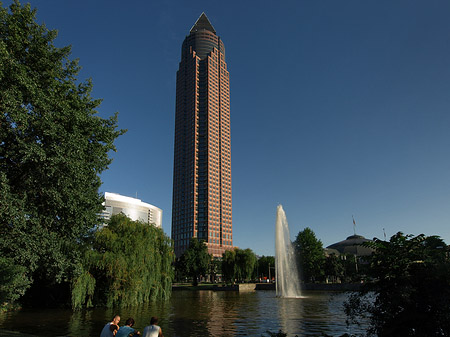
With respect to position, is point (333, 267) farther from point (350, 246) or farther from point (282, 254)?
point (350, 246)

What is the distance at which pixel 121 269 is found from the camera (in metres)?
29.2

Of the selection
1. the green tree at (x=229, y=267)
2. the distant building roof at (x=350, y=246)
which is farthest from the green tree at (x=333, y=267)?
the distant building roof at (x=350, y=246)

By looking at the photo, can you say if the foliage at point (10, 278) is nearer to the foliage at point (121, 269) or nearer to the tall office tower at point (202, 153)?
the foliage at point (121, 269)

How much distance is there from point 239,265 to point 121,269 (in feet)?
176

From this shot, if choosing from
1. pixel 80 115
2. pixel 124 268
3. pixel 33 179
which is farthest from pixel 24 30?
pixel 124 268

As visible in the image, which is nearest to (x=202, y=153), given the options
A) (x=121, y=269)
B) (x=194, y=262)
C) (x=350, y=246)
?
(x=350, y=246)

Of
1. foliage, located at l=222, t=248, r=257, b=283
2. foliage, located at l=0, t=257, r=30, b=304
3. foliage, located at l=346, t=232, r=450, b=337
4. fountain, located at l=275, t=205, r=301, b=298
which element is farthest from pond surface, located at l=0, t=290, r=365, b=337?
foliage, located at l=222, t=248, r=257, b=283

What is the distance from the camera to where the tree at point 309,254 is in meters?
74.7

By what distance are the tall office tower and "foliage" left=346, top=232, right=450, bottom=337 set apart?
151 meters

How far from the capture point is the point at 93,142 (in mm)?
23438

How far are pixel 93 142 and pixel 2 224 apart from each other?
842cm

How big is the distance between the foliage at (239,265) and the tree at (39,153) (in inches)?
2386

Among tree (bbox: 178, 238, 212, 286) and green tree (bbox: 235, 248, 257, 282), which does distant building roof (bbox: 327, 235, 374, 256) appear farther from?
tree (bbox: 178, 238, 212, 286)

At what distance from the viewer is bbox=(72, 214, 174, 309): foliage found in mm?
28309
